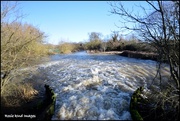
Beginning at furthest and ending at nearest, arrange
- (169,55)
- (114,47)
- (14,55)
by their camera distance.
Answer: (114,47) < (14,55) < (169,55)

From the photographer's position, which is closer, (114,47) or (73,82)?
(73,82)

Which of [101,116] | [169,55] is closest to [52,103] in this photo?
[101,116]

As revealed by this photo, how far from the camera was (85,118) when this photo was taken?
6.77 m

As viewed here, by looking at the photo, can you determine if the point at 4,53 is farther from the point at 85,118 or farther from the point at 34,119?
the point at 85,118

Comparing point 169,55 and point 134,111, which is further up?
point 169,55

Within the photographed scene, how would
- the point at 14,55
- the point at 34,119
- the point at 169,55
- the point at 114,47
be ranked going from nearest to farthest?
the point at 169,55 → the point at 34,119 → the point at 14,55 → the point at 114,47

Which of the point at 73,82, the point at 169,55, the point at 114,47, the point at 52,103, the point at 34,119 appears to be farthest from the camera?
the point at 114,47

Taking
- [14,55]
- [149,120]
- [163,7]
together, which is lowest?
[149,120]

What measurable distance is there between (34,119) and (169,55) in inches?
192

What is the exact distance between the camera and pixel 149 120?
6684mm

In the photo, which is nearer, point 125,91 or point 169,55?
point 169,55

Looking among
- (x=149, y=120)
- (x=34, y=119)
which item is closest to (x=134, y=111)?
(x=149, y=120)

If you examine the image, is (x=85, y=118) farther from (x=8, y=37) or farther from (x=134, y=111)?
(x=8, y=37)

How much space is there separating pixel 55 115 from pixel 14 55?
9.87 feet
